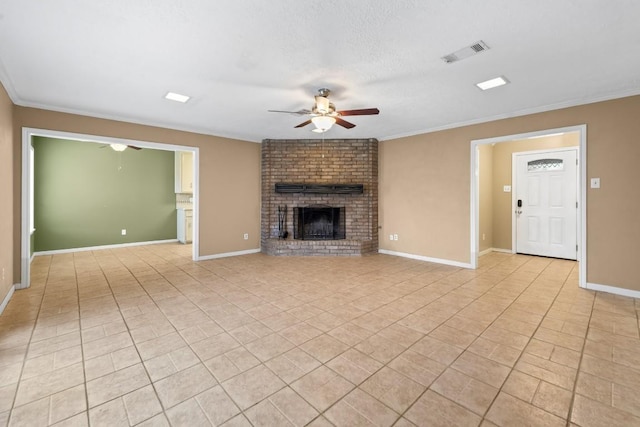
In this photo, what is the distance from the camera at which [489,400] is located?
5.23 feet

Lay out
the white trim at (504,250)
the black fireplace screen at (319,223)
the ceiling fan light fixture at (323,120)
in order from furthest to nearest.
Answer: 1. the black fireplace screen at (319,223)
2. the white trim at (504,250)
3. the ceiling fan light fixture at (323,120)

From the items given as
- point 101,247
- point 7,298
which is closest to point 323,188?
point 7,298

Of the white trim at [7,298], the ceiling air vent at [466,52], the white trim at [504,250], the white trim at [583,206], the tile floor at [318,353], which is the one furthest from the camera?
the white trim at [504,250]

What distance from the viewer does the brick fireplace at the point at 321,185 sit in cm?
580

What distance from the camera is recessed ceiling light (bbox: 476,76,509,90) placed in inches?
118

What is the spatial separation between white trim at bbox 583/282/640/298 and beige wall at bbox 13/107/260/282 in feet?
17.8

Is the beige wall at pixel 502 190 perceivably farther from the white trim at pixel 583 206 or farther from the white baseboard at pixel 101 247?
the white baseboard at pixel 101 247

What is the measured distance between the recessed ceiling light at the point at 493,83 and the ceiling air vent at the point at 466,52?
0.75 meters

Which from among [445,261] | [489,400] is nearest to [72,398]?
[489,400]

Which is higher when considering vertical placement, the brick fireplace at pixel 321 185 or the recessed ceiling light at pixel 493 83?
the recessed ceiling light at pixel 493 83

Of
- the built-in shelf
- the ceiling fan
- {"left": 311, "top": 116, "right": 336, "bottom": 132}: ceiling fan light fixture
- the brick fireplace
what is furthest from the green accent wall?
{"left": 311, "top": 116, "right": 336, "bottom": 132}: ceiling fan light fixture

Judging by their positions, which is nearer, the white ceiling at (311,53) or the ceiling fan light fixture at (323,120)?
the white ceiling at (311,53)

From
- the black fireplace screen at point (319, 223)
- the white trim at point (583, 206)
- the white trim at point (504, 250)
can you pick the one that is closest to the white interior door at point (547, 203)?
the white trim at point (504, 250)

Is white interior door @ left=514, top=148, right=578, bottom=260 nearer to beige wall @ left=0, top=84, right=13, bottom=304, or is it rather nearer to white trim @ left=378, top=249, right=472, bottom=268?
white trim @ left=378, top=249, right=472, bottom=268
